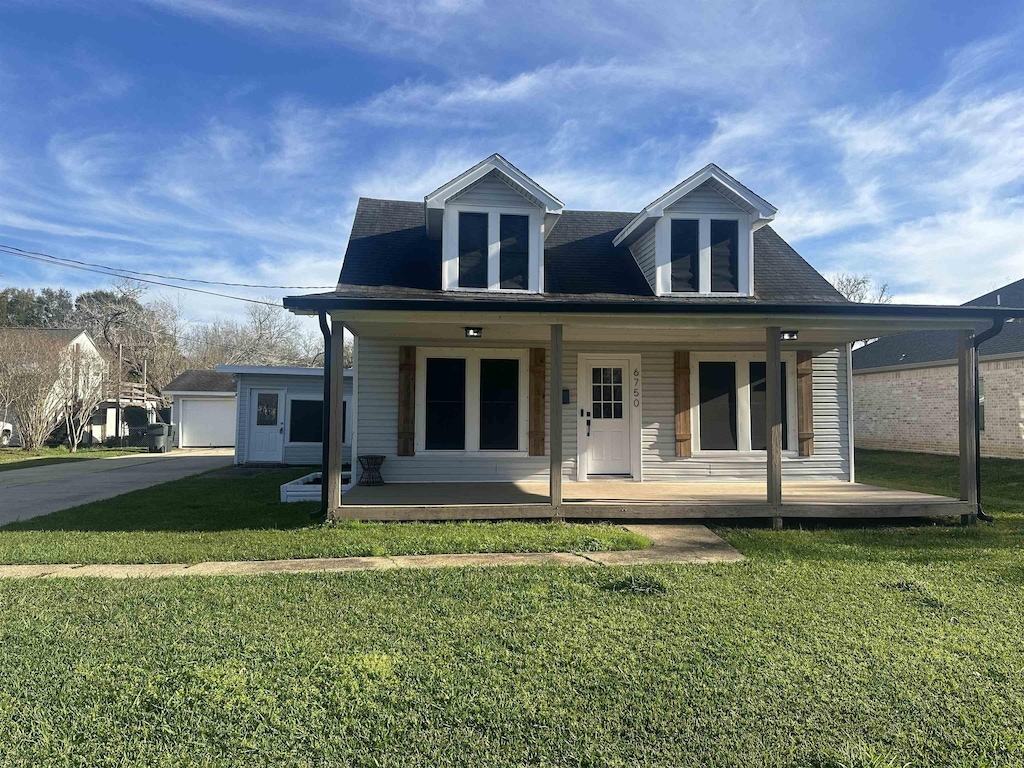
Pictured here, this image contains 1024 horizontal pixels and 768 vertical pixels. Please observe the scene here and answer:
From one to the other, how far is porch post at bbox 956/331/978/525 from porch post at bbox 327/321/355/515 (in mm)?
7635

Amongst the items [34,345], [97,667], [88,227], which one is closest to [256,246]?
[88,227]

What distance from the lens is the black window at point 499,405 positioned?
9594 millimetres

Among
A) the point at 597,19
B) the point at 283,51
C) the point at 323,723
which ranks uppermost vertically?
the point at 283,51

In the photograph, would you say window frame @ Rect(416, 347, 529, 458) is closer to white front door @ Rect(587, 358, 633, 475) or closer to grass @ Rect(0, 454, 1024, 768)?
white front door @ Rect(587, 358, 633, 475)

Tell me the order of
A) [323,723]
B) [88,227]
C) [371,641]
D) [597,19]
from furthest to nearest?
[88,227]
[597,19]
[371,641]
[323,723]

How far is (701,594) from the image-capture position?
457 cm

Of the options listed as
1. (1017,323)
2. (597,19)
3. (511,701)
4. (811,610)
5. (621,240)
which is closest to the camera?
(511,701)

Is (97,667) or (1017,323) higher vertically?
(1017,323)

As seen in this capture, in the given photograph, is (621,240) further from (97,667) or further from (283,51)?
(97,667)

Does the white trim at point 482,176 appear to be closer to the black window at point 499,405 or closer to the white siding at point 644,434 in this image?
the white siding at point 644,434

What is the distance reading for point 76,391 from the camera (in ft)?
71.7

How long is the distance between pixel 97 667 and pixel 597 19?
9.43 meters

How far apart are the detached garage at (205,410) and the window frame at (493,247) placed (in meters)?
17.8

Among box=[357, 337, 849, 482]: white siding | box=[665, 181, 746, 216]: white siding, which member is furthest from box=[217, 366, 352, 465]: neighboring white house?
box=[665, 181, 746, 216]: white siding
